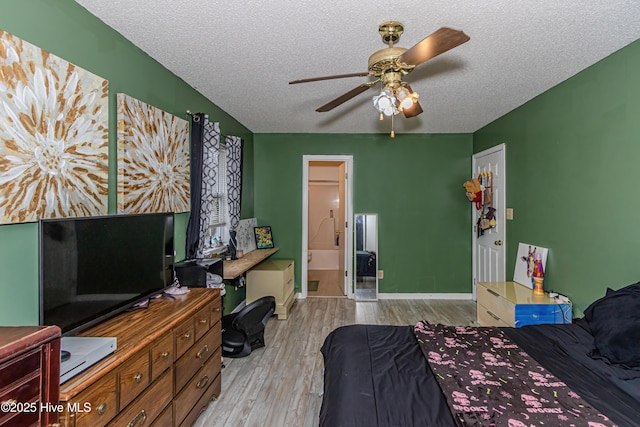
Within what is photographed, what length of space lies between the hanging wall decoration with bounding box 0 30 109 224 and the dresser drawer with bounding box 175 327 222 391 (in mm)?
977

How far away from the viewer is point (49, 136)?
1.54 m

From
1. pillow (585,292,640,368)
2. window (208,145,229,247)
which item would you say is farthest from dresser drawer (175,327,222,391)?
pillow (585,292,640,368)

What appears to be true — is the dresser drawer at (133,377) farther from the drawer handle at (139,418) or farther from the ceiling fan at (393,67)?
the ceiling fan at (393,67)

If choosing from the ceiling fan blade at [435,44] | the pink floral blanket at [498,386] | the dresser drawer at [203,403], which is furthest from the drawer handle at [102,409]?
the ceiling fan blade at [435,44]

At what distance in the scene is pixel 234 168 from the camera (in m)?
3.94

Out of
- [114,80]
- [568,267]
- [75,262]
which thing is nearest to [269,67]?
[114,80]

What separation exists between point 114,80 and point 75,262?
1.21 meters

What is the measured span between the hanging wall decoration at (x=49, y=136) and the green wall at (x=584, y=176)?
137 inches

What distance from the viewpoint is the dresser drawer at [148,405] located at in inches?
54.9

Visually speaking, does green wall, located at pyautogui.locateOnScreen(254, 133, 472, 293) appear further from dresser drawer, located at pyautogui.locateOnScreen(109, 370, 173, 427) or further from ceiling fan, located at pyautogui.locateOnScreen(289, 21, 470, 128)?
dresser drawer, located at pyautogui.locateOnScreen(109, 370, 173, 427)

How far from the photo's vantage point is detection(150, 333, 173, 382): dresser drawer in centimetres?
158

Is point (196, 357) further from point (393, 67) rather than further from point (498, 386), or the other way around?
point (393, 67)

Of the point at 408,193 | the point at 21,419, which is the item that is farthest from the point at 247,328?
the point at 408,193

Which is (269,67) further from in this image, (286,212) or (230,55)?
(286,212)
